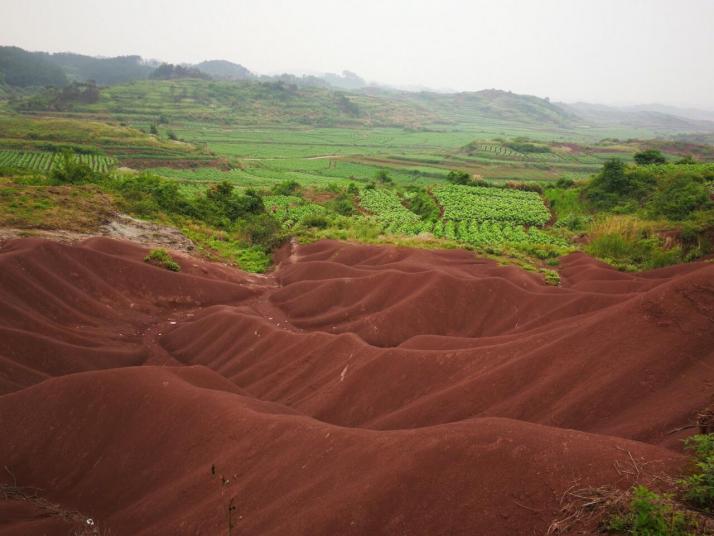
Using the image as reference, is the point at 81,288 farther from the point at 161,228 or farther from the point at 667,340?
the point at 667,340

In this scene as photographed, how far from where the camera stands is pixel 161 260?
86.6 ft

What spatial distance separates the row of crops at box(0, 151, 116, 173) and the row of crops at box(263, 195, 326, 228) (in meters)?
27.9

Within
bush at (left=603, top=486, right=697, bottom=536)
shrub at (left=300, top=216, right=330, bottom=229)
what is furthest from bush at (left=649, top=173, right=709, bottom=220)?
bush at (left=603, top=486, right=697, bottom=536)

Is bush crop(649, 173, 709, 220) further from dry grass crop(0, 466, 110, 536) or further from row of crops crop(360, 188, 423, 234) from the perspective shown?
dry grass crop(0, 466, 110, 536)

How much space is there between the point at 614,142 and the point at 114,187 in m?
127

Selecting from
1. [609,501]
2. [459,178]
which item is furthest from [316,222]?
[609,501]

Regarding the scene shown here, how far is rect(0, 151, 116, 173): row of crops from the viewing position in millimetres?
61938

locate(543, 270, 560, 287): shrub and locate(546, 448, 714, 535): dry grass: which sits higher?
locate(546, 448, 714, 535): dry grass

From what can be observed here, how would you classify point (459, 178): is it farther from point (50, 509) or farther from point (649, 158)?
point (50, 509)

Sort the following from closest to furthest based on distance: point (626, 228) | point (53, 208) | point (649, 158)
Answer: point (53, 208) < point (626, 228) < point (649, 158)

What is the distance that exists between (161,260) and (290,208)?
2594 centimetres

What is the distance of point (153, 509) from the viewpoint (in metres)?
9.44

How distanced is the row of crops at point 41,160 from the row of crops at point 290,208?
27899mm

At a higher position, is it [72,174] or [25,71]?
[25,71]
